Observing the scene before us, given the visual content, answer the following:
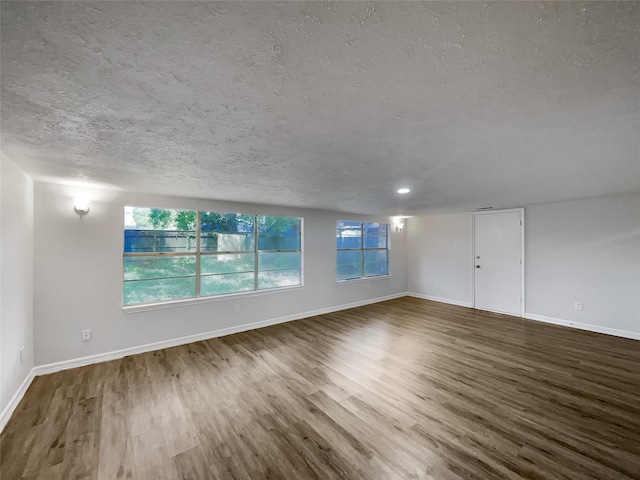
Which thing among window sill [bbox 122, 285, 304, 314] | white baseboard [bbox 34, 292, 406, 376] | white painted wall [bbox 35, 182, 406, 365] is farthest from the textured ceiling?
white baseboard [bbox 34, 292, 406, 376]

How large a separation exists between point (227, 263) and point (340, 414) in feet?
9.49

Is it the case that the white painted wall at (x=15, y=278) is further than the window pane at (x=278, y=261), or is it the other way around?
the window pane at (x=278, y=261)

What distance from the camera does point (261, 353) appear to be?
136 inches

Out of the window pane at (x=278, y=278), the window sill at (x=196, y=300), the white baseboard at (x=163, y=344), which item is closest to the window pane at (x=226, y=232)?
the window pane at (x=278, y=278)

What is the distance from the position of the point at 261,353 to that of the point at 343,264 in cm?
292

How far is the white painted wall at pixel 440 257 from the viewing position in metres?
5.86

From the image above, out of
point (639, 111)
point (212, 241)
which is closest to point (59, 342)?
point (212, 241)

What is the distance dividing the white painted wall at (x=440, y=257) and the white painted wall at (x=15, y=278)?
22.8 feet

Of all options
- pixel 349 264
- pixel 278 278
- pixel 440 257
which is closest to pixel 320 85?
pixel 278 278

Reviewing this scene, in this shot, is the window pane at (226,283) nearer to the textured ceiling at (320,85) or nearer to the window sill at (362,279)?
the window sill at (362,279)

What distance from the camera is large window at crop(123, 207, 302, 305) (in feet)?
11.7

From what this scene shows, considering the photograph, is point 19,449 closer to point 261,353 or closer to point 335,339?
point 261,353

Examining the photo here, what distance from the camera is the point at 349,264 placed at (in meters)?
6.00

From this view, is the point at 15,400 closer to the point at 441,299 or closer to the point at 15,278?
the point at 15,278
